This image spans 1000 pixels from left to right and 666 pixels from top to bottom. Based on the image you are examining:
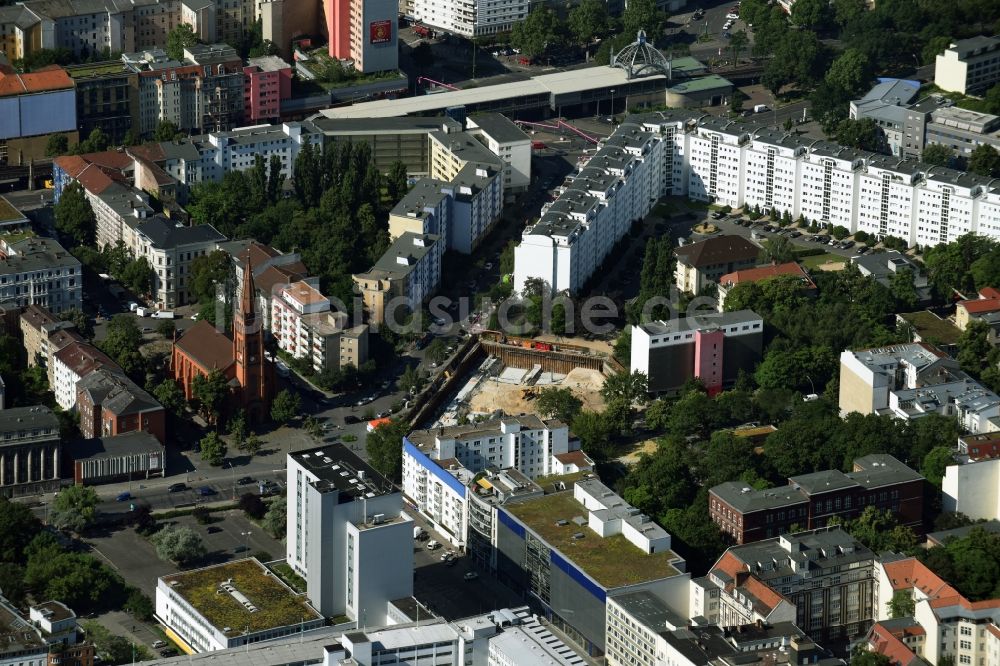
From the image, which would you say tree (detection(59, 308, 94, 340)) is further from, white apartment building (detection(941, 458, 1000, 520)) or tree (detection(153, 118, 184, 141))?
white apartment building (detection(941, 458, 1000, 520))

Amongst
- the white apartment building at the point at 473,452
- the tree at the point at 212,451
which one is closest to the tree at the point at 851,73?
the white apartment building at the point at 473,452

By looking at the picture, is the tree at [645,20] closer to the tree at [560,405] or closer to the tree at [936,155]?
the tree at [936,155]

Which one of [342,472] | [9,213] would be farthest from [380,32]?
[342,472]

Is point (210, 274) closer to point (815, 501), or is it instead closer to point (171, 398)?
point (171, 398)

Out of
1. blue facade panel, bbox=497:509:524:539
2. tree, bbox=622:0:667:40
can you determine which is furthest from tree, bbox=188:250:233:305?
tree, bbox=622:0:667:40

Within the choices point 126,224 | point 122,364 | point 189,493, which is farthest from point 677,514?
point 126,224

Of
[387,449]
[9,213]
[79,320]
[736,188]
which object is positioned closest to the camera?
[387,449]
